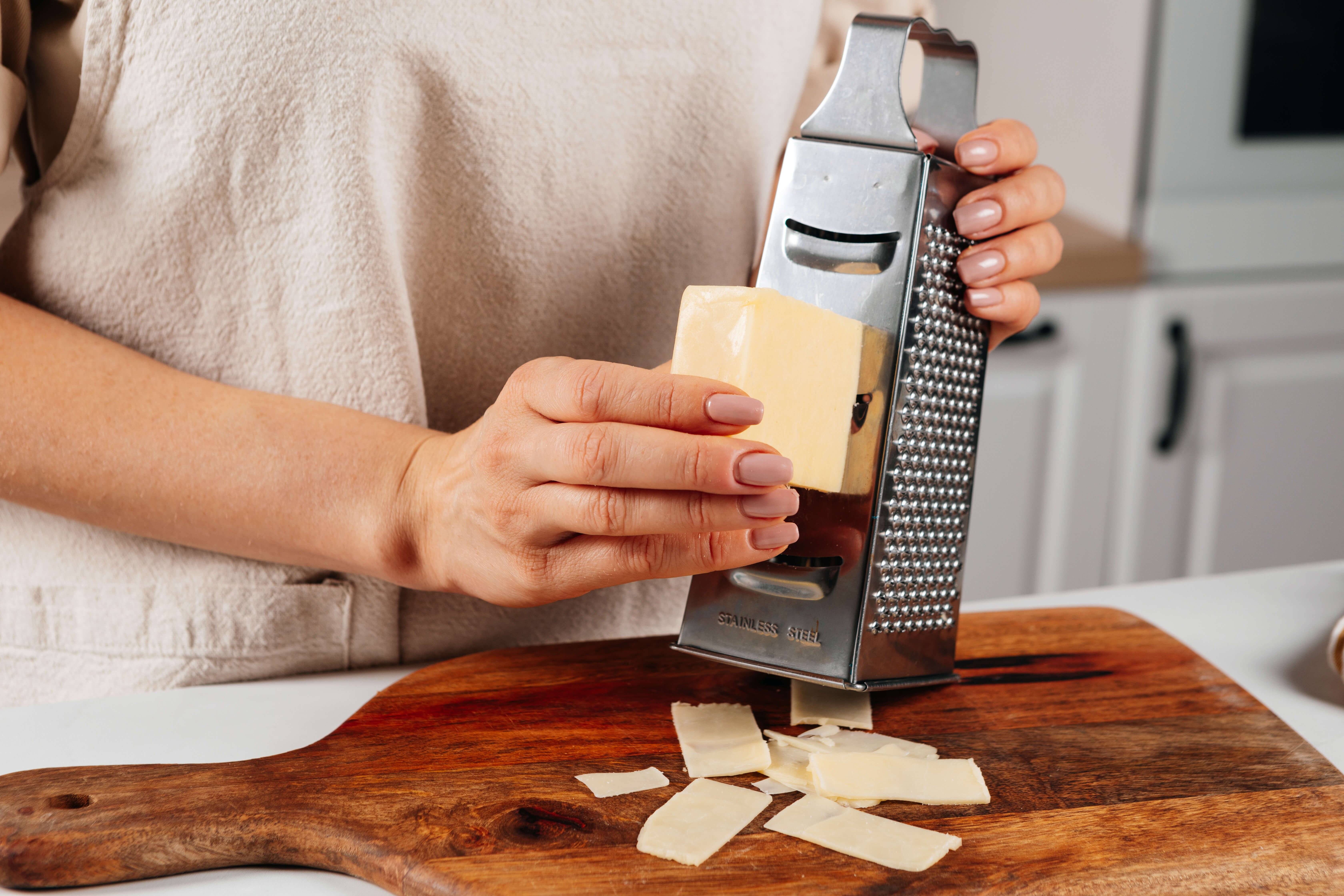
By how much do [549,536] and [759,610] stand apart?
19cm

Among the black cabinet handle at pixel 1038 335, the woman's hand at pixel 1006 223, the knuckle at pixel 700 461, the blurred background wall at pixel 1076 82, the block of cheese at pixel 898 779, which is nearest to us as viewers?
the knuckle at pixel 700 461

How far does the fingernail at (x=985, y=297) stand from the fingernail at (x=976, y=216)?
0.05 meters

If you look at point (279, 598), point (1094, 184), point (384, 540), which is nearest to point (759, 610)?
point (384, 540)

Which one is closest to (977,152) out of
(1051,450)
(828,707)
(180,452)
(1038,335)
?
(828,707)

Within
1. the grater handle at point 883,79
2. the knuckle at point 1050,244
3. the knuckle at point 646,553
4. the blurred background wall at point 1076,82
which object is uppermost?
the blurred background wall at point 1076,82

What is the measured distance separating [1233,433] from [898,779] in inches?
75.7

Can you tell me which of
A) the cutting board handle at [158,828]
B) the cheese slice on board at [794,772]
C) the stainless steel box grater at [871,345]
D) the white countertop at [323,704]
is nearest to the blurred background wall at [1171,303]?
the white countertop at [323,704]

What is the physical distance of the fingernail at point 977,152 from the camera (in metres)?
0.87

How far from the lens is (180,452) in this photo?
2.80 ft

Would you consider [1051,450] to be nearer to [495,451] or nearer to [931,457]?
[931,457]

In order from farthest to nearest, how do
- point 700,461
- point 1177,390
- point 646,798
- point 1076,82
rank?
point 1076,82, point 1177,390, point 646,798, point 700,461

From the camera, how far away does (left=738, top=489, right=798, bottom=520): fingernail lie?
2.30 feet

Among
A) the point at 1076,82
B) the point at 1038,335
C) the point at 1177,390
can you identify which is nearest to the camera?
the point at 1038,335

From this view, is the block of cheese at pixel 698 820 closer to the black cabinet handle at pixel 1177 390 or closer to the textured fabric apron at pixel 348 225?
the textured fabric apron at pixel 348 225
